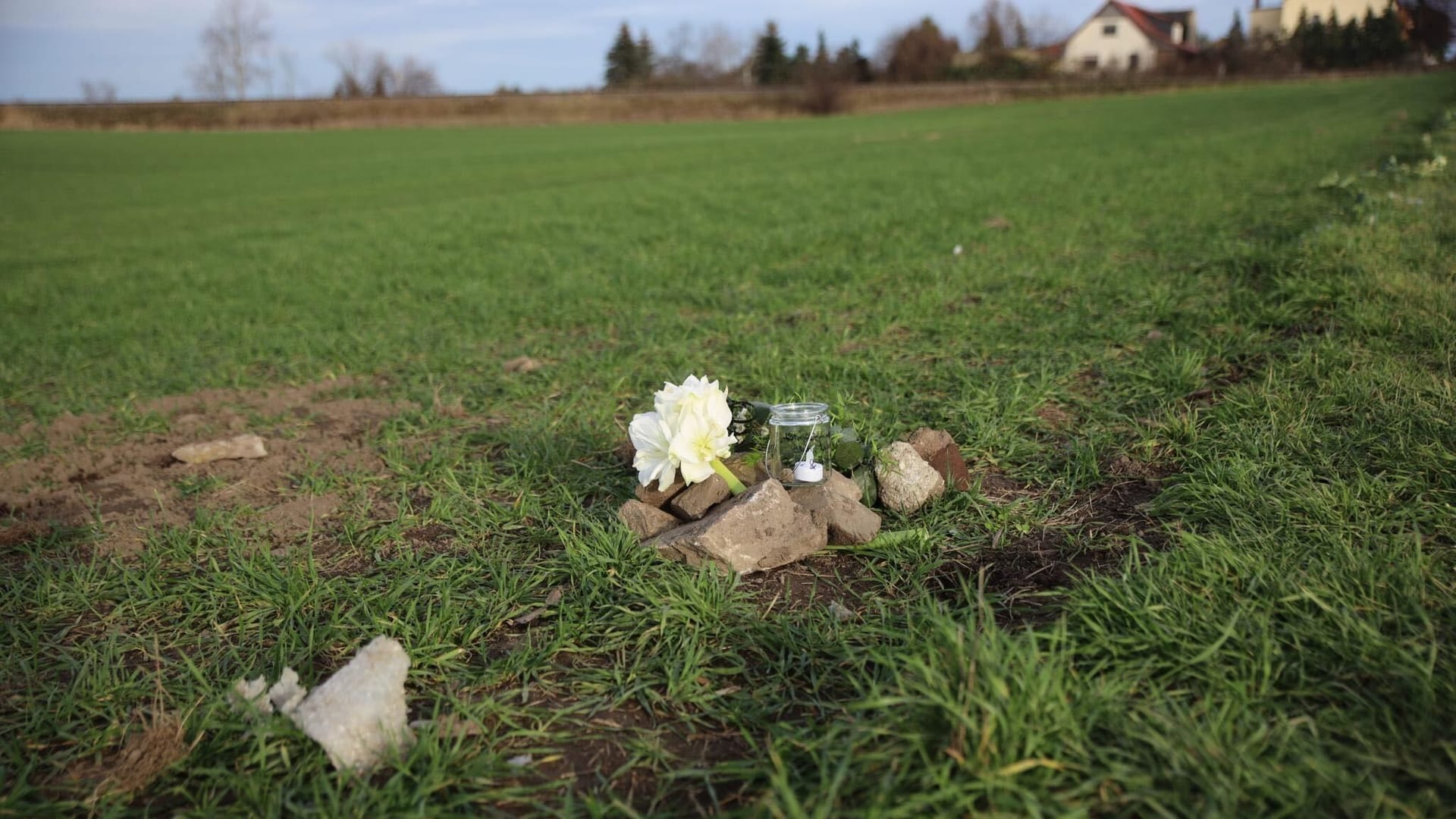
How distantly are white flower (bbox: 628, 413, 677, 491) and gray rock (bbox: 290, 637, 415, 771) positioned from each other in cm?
93

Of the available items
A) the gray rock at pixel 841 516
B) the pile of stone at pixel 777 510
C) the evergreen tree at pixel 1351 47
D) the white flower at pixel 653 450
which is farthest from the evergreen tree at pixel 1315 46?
the white flower at pixel 653 450

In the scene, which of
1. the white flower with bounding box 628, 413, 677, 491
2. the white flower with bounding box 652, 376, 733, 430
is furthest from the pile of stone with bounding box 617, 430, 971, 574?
the white flower with bounding box 652, 376, 733, 430

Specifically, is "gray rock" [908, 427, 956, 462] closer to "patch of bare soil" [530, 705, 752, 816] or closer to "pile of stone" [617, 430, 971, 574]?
"pile of stone" [617, 430, 971, 574]

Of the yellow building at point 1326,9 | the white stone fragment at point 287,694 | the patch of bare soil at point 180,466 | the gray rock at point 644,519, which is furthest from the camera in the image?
the yellow building at point 1326,9

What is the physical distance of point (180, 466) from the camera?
3.69 meters

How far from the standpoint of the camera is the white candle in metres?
2.66

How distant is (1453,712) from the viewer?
156cm

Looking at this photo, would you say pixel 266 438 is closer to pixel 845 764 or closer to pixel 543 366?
pixel 543 366

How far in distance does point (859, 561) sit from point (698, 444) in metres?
0.58

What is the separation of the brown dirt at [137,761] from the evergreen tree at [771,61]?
269 ft

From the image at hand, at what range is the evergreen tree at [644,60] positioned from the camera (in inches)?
3412

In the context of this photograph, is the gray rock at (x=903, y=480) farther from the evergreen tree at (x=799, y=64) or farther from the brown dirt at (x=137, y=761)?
the evergreen tree at (x=799, y=64)

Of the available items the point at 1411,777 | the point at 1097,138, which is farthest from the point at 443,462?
the point at 1097,138

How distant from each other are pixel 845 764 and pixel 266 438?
3445 millimetres
